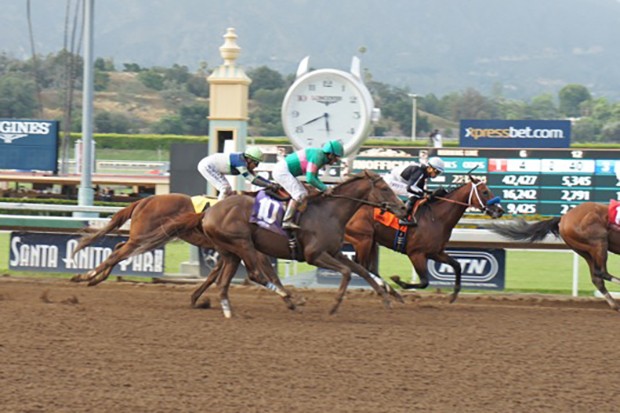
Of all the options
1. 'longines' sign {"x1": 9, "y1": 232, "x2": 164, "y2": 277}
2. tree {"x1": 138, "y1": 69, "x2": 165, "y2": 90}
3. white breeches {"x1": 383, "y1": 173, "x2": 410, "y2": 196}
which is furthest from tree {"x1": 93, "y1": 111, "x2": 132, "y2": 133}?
white breeches {"x1": 383, "y1": 173, "x2": 410, "y2": 196}

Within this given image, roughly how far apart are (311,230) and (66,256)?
189 inches

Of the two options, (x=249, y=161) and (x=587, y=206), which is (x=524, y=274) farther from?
(x=249, y=161)

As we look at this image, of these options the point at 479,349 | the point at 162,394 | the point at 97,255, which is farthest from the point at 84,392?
the point at 97,255

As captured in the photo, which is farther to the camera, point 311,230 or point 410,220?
point 410,220

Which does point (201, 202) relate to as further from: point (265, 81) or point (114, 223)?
point (265, 81)

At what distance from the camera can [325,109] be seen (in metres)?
12.6

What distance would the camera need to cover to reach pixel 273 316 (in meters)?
9.74

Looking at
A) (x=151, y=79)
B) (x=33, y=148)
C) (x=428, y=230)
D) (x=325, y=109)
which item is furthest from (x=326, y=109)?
(x=151, y=79)

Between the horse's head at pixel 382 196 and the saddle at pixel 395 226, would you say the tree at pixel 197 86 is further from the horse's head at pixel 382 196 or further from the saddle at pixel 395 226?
the horse's head at pixel 382 196

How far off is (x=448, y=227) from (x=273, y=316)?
2658 millimetres

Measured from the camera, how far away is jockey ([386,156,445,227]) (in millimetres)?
11516

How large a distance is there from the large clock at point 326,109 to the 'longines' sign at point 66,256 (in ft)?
7.49

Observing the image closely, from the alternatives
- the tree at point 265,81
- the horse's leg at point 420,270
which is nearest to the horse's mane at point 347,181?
the horse's leg at point 420,270

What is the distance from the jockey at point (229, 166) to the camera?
10.4 m
